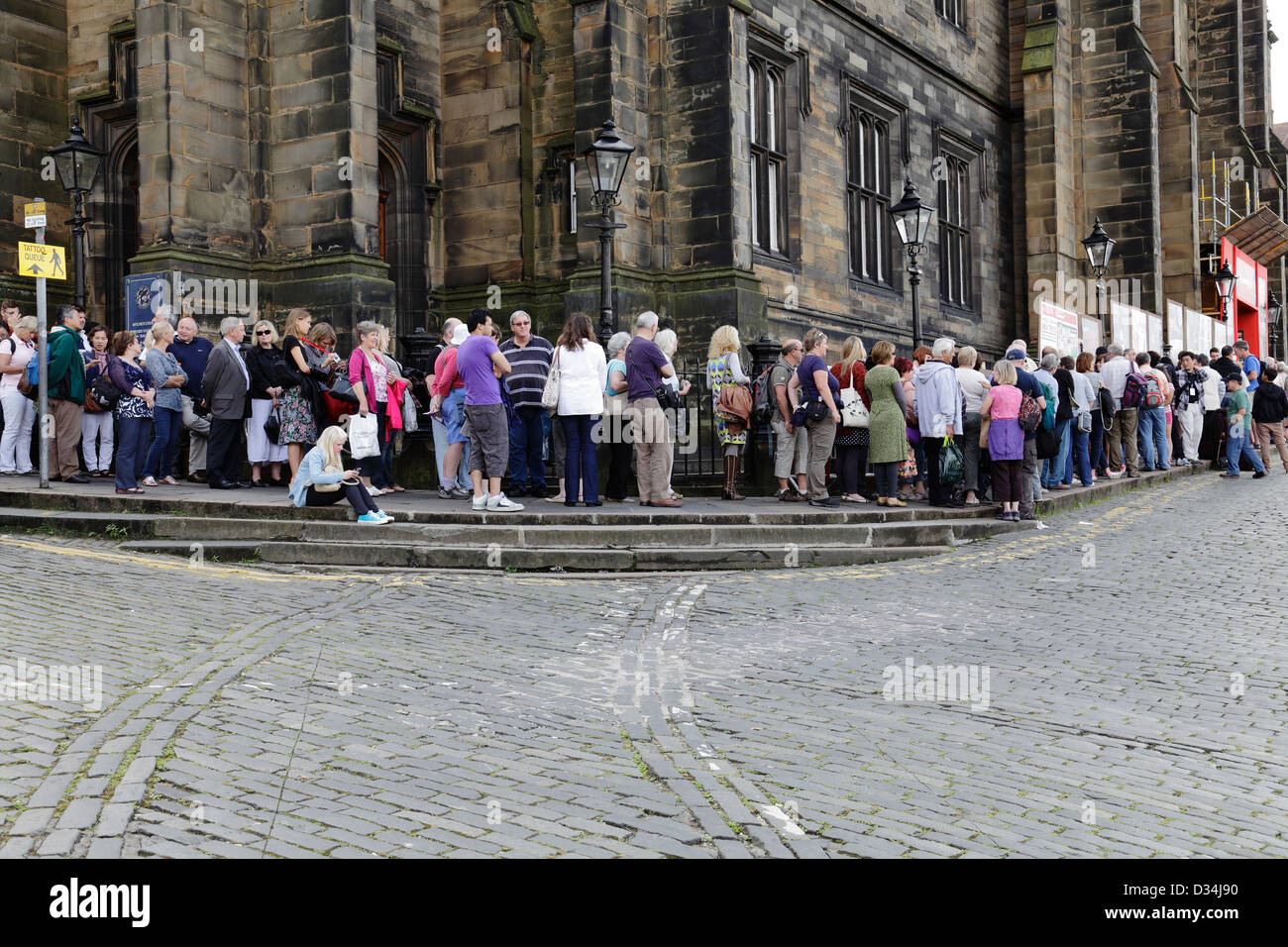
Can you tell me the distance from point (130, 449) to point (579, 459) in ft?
14.1

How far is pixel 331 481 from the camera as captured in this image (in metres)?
10.5

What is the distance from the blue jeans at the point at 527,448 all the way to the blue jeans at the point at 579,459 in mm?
721

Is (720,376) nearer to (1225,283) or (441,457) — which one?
(441,457)

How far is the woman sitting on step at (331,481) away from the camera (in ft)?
34.1

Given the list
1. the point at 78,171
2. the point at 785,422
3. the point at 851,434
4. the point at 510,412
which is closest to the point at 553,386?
the point at 510,412

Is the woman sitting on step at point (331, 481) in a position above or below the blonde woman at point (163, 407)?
below

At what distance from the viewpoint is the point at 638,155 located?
54.1 feet

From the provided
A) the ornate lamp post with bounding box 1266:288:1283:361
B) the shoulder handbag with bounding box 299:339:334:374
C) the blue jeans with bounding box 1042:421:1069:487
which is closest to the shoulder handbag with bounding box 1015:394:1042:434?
the blue jeans with bounding box 1042:421:1069:487

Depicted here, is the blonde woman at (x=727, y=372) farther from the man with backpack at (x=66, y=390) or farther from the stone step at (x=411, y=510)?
the man with backpack at (x=66, y=390)

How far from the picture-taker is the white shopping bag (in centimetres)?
1121

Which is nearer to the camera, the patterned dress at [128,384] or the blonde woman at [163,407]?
the patterned dress at [128,384]

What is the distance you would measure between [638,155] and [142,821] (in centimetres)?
1389

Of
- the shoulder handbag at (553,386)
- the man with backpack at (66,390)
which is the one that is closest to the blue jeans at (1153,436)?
Result: the shoulder handbag at (553,386)

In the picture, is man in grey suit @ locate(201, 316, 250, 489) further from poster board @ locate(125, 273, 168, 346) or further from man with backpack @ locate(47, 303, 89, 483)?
poster board @ locate(125, 273, 168, 346)
